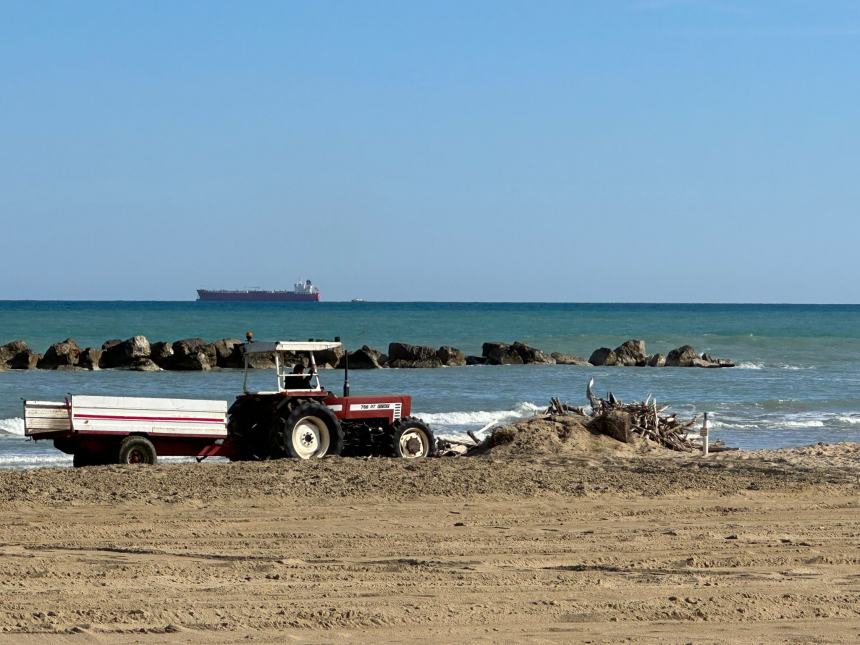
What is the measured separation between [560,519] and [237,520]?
2.94 m

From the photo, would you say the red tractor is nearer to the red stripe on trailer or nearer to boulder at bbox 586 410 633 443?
the red stripe on trailer

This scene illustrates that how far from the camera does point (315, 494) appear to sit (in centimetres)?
1260

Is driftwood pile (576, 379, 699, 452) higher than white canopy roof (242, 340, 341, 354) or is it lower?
lower

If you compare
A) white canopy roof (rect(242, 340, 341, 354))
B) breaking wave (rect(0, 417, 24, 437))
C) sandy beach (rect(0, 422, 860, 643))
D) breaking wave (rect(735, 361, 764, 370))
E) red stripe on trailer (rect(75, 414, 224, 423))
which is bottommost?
breaking wave (rect(0, 417, 24, 437))

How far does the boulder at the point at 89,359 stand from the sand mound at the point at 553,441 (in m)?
28.0

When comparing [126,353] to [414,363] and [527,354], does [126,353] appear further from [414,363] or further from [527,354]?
[527,354]

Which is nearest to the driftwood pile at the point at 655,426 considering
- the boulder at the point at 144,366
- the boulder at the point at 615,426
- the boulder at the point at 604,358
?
the boulder at the point at 615,426

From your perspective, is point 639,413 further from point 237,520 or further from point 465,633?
point 465,633

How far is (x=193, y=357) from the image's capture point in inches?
1703

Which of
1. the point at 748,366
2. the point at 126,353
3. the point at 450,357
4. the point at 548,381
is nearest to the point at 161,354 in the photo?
the point at 126,353

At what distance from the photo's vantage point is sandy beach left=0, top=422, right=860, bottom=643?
7.47 meters

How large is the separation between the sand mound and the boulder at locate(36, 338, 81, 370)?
28.9m

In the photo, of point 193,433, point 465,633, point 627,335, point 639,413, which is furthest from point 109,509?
point 627,335

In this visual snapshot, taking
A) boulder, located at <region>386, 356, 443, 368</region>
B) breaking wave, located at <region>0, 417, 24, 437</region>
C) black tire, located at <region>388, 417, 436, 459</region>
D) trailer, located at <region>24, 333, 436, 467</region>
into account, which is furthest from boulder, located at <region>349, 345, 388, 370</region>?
trailer, located at <region>24, 333, 436, 467</region>
